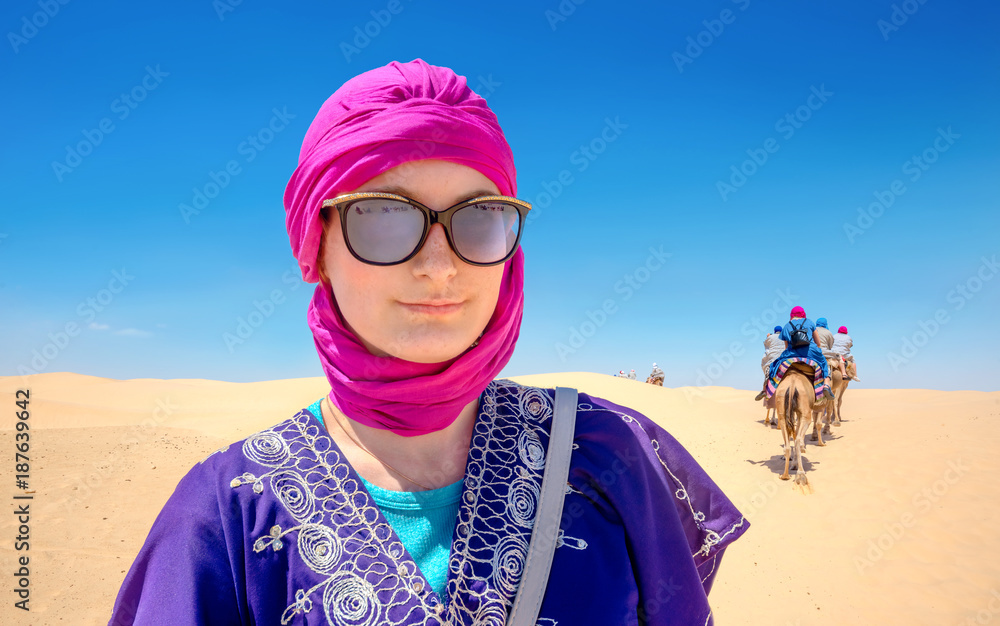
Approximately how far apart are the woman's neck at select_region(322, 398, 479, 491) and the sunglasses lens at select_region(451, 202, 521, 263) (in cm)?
52

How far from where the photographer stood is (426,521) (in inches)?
57.3

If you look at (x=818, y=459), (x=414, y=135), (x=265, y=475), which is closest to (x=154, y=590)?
(x=265, y=475)

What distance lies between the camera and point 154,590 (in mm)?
1213

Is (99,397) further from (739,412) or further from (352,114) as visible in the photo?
(352,114)

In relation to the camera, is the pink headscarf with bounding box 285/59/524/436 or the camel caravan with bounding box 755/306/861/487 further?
the camel caravan with bounding box 755/306/861/487

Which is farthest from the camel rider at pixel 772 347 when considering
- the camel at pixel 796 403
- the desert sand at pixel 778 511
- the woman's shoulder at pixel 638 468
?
the woman's shoulder at pixel 638 468

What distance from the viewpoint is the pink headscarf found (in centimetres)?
139

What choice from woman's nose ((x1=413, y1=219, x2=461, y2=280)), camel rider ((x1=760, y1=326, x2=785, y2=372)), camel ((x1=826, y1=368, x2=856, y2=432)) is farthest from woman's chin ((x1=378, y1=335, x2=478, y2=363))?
camel ((x1=826, y1=368, x2=856, y2=432))

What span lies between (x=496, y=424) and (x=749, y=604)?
21.1ft

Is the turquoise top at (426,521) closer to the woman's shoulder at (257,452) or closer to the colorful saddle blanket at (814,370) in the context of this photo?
the woman's shoulder at (257,452)

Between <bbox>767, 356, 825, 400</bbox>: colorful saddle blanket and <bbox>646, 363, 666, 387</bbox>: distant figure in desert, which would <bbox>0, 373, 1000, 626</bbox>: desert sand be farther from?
<bbox>646, 363, 666, 387</bbox>: distant figure in desert

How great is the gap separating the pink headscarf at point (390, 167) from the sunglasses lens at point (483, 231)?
0.10m

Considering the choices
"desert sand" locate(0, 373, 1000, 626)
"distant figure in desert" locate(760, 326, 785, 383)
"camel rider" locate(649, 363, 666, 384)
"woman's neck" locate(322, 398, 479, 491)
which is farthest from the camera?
"camel rider" locate(649, 363, 666, 384)

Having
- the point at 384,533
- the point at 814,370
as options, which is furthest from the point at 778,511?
the point at 384,533
